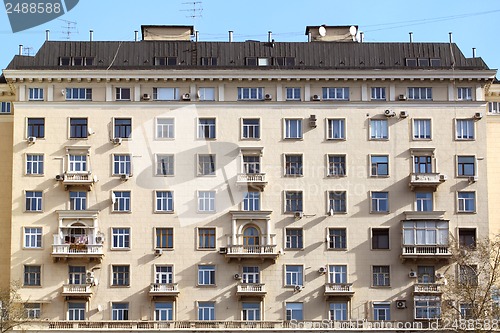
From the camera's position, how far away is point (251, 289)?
284 ft

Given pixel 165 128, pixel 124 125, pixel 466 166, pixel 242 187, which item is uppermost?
pixel 124 125

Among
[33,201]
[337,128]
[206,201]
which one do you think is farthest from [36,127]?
[337,128]

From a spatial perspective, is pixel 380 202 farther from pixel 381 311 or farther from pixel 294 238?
pixel 381 311

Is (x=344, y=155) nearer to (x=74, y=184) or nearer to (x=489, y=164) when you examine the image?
(x=489, y=164)

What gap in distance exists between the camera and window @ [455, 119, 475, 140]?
295 feet

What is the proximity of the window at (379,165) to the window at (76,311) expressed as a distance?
21.6 m

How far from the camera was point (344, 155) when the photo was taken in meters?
89.4

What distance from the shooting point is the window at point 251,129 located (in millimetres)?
89375

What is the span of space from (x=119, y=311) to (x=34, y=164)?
37.9ft

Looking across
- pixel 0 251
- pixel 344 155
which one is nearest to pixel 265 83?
pixel 344 155

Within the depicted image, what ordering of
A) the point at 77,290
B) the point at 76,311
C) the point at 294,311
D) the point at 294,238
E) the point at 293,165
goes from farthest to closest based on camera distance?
the point at 293,165 → the point at 294,238 → the point at 294,311 → the point at 76,311 → the point at 77,290

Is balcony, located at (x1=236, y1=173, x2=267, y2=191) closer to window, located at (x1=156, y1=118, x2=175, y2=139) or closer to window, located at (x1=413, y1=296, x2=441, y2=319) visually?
window, located at (x1=156, y1=118, x2=175, y2=139)

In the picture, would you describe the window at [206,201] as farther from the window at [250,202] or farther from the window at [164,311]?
the window at [164,311]

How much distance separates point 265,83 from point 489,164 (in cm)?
1691
